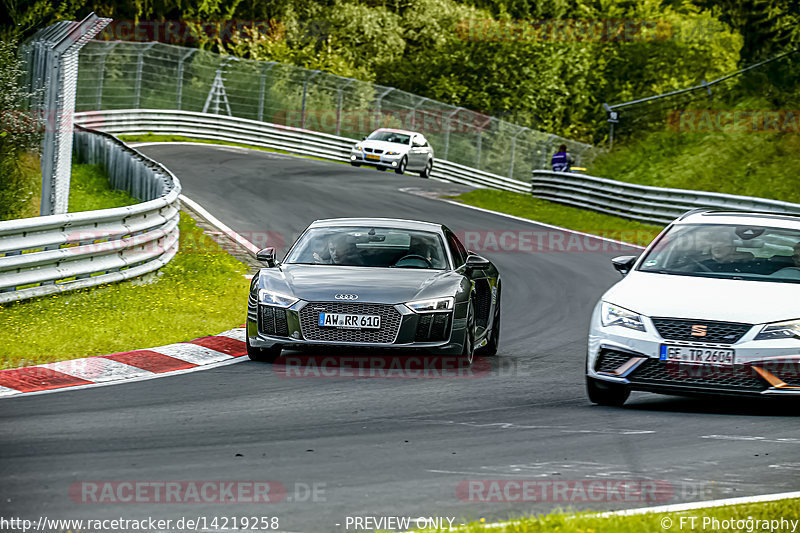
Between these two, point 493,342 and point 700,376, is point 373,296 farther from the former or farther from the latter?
point 700,376

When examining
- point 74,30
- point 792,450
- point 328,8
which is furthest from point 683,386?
point 328,8

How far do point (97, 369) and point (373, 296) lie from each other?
2420mm

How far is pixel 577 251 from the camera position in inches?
944

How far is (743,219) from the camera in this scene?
1078 cm

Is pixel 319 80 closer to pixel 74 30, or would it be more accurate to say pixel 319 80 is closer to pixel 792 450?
pixel 74 30

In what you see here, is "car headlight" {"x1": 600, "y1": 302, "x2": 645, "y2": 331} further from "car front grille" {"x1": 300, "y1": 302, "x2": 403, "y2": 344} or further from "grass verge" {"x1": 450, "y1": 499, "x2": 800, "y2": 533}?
"grass verge" {"x1": 450, "y1": 499, "x2": 800, "y2": 533}

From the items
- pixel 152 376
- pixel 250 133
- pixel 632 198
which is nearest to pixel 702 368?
pixel 152 376

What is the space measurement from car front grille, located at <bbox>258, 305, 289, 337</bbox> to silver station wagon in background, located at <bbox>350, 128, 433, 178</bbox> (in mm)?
29567

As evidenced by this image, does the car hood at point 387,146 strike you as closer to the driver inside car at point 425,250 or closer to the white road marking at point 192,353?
the driver inside car at point 425,250

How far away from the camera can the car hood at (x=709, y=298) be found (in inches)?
357

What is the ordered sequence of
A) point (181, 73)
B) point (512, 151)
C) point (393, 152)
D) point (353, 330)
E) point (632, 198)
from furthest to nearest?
point (512, 151)
point (181, 73)
point (393, 152)
point (632, 198)
point (353, 330)

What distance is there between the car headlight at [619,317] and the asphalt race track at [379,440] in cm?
Result: 66

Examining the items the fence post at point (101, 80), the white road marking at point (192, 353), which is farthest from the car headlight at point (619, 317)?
the fence post at point (101, 80)

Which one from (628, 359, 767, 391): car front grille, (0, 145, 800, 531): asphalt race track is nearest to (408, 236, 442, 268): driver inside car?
(0, 145, 800, 531): asphalt race track
